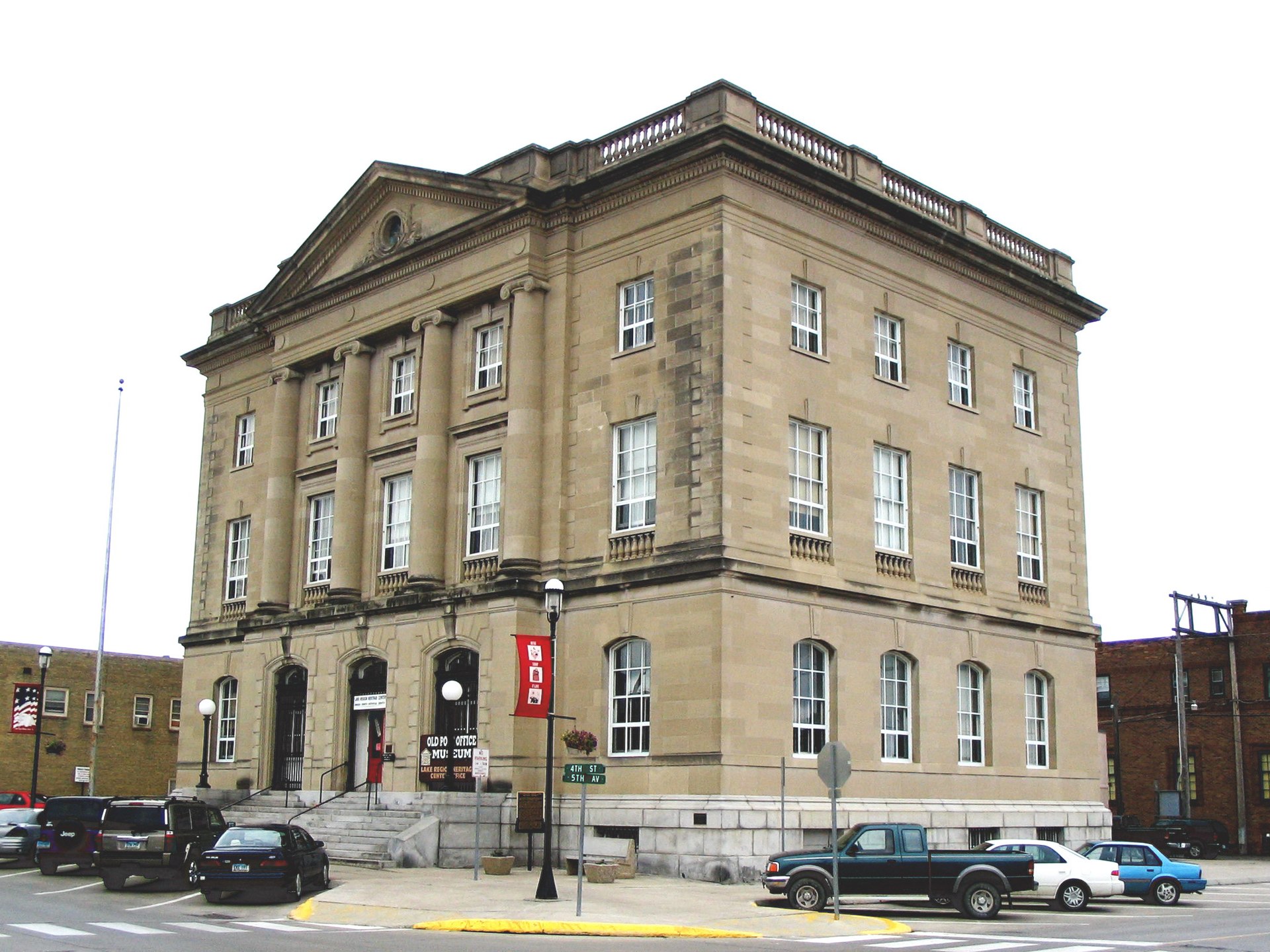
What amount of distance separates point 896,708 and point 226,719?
23491 mm

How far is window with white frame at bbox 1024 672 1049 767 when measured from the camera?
41156 mm

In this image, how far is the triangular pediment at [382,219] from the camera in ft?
133

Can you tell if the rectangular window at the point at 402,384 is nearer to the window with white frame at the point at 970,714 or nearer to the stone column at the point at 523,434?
the stone column at the point at 523,434

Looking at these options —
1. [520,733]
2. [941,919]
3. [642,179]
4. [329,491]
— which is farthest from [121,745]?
[941,919]

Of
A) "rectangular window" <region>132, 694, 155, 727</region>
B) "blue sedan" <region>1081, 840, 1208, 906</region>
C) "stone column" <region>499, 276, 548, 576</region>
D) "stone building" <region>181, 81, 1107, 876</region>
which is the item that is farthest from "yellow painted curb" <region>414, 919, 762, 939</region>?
"rectangular window" <region>132, 694, 155, 727</region>

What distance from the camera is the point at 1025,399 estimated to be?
43.7 meters

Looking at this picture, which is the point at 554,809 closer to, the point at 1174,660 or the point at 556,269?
the point at 556,269

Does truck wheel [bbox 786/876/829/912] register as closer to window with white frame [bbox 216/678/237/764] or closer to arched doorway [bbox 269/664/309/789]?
arched doorway [bbox 269/664/309/789]

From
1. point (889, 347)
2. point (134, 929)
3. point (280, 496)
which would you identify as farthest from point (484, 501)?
point (134, 929)

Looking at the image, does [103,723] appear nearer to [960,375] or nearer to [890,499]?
[890,499]

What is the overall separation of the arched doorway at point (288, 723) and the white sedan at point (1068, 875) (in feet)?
73.5

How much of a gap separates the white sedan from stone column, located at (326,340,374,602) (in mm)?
20443

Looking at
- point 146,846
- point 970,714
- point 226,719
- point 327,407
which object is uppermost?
point 327,407

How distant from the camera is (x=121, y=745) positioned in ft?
233
